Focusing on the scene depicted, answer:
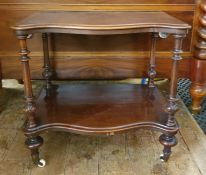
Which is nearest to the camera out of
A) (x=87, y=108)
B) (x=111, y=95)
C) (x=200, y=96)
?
(x=87, y=108)

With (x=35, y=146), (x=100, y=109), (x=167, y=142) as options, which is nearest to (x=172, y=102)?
(x=167, y=142)

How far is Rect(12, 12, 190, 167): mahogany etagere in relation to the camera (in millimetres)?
832

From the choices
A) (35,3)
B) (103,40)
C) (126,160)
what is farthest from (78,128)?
(35,3)

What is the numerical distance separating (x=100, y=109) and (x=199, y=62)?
0.55 metres

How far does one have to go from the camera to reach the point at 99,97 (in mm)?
1179

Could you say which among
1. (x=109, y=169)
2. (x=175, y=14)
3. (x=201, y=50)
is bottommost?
(x=109, y=169)

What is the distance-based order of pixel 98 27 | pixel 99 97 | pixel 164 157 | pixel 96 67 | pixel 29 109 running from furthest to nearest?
pixel 96 67 → pixel 99 97 → pixel 164 157 → pixel 29 109 → pixel 98 27

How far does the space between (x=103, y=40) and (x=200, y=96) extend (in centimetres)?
57

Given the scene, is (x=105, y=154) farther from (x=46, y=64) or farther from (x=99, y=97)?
(x=46, y=64)

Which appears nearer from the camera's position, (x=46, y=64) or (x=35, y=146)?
(x=35, y=146)

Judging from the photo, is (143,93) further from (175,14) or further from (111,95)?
(175,14)

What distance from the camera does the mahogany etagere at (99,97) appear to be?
0.83m

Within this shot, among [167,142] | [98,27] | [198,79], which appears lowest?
[167,142]

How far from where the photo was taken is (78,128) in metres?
0.95
